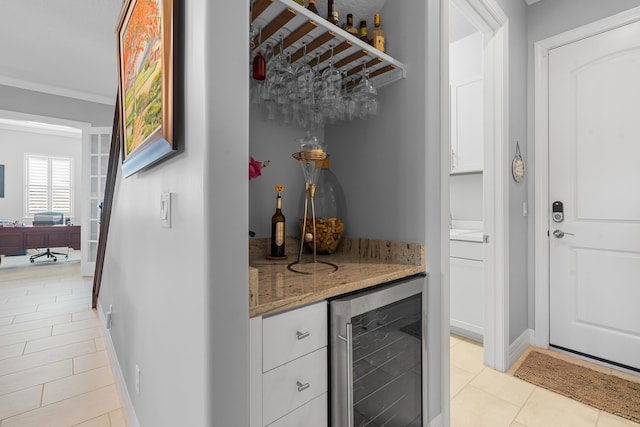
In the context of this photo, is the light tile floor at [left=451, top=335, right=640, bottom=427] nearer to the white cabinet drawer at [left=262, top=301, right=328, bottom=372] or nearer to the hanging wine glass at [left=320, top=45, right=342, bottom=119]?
the white cabinet drawer at [left=262, top=301, right=328, bottom=372]

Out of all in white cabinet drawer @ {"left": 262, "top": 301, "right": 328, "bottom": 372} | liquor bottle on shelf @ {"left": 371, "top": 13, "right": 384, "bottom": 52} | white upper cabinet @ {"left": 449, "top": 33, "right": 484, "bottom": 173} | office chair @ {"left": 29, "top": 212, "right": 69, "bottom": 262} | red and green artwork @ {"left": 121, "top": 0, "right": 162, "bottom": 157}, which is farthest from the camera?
office chair @ {"left": 29, "top": 212, "right": 69, "bottom": 262}

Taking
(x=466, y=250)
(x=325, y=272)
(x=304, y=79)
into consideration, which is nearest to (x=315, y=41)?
(x=304, y=79)

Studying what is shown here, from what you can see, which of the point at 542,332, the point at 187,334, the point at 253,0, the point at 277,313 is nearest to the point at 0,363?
the point at 187,334

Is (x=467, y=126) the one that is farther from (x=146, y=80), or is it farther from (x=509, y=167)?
(x=146, y=80)

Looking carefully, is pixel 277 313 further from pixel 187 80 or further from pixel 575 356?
pixel 575 356

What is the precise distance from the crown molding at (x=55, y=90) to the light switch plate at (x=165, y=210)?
5.07 metres

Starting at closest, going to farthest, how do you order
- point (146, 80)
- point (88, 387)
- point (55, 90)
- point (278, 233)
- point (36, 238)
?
point (146, 80), point (278, 233), point (88, 387), point (55, 90), point (36, 238)

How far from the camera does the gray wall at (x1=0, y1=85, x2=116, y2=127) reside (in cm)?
444

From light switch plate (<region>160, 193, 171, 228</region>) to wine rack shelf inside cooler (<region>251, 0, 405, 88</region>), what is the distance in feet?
2.40

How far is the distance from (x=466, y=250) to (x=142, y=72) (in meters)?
2.46

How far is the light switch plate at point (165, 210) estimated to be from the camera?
999 millimetres

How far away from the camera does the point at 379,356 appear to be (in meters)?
1.23

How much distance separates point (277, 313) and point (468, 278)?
212 centimetres

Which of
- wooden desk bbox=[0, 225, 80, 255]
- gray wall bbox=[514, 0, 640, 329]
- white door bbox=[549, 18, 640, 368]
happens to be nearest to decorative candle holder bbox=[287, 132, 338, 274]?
gray wall bbox=[514, 0, 640, 329]
